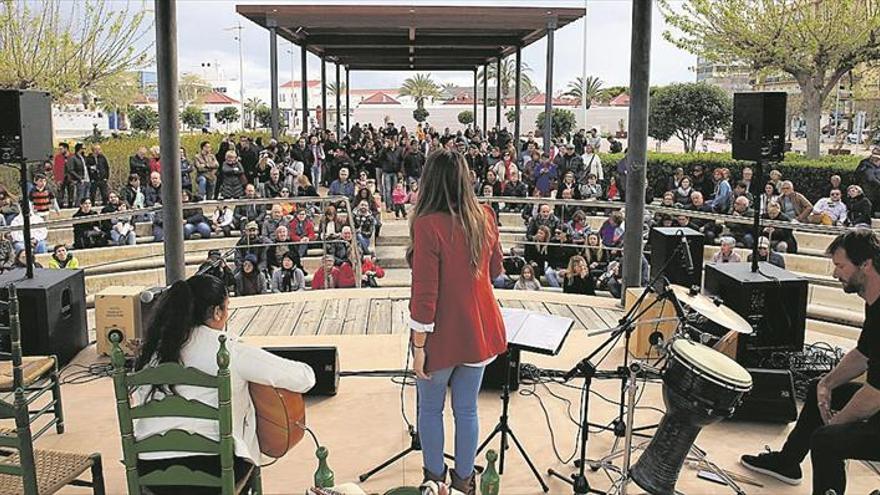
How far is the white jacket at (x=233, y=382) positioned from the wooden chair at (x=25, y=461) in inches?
14.7

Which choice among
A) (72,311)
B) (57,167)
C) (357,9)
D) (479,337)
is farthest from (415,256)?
(57,167)

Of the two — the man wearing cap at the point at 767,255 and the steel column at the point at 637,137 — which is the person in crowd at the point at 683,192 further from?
the steel column at the point at 637,137

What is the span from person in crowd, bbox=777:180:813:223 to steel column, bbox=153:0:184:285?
8143 mm

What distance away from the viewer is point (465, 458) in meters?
3.34

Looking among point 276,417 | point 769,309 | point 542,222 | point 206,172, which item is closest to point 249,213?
point 206,172

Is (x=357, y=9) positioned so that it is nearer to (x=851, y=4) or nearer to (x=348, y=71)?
(x=851, y=4)

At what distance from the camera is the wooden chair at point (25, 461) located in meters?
2.73

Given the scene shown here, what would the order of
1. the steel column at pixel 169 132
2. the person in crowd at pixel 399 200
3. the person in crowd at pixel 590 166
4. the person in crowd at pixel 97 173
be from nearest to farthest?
the steel column at pixel 169 132 < the person in crowd at pixel 590 166 < the person in crowd at pixel 399 200 < the person in crowd at pixel 97 173

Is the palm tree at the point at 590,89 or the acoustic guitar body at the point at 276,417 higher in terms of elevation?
the palm tree at the point at 590,89

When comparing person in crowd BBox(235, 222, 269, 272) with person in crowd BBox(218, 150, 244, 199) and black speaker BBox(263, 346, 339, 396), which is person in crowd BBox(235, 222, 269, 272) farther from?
black speaker BBox(263, 346, 339, 396)

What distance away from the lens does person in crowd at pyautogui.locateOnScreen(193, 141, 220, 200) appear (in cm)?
1339

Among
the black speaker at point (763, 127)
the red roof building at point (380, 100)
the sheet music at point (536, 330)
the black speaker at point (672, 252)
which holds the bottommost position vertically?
the sheet music at point (536, 330)

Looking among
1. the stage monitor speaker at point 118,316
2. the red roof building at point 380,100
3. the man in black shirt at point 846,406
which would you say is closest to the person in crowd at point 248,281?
the stage monitor speaker at point 118,316

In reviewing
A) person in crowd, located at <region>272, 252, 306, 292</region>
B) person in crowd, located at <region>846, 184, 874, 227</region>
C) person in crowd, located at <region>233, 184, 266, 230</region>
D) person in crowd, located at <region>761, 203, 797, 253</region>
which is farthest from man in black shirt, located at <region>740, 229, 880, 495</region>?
person in crowd, located at <region>233, 184, 266, 230</region>
